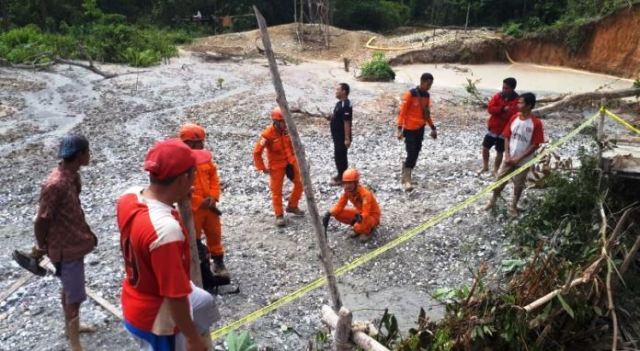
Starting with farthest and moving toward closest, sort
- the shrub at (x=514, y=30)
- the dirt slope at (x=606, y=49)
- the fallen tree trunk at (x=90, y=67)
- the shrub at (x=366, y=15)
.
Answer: the shrub at (x=366, y=15) < the shrub at (x=514, y=30) < the dirt slope at (x=606, y=49) < the fallen tree trunk at (x=90, y=67)

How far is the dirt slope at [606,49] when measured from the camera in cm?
1830

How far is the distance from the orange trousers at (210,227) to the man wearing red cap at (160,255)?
2372 mm

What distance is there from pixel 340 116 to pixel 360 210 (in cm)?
187

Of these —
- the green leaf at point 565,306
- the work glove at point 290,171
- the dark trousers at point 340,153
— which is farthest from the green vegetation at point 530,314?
the dark trousers at point 340,153

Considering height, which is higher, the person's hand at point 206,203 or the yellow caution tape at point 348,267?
the person's hand at point 206,203

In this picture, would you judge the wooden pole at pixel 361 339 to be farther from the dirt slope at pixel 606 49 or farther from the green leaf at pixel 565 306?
the dirt slope at pixel 606 49

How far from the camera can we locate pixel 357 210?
604 centimetres

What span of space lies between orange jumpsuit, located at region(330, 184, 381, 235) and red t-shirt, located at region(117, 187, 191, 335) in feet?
12.1

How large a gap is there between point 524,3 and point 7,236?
88.3 ft

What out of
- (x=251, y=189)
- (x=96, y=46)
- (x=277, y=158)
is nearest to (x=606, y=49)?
(x=251, y=189)

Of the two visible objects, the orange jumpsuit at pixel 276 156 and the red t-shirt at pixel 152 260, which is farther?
the orange jumpsuit at pixel 276 156

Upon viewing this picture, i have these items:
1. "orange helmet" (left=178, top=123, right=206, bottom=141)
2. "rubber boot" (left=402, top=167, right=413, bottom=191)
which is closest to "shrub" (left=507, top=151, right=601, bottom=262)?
"rubber boot" (left=402, top=167, right=413, bottom=191)

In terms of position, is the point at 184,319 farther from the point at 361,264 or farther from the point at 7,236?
the point at 7,236

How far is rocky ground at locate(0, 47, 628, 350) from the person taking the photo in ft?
15.8
